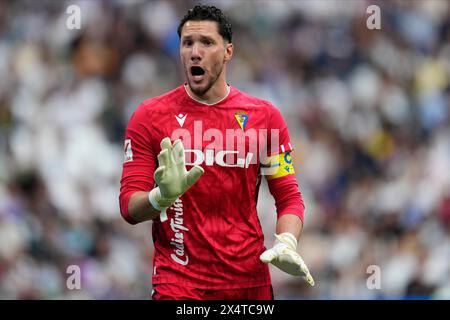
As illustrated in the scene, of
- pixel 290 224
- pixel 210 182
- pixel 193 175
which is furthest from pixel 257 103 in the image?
pixel 193 175

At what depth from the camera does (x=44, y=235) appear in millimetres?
9078

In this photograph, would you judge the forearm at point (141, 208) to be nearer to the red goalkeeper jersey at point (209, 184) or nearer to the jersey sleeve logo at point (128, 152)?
the red goalkeeper jersey at point (209, 184)

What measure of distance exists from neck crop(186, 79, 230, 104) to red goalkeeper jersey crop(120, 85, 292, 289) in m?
0.03

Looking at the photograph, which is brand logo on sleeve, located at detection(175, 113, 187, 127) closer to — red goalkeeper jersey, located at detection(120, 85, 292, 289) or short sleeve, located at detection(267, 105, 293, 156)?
red goalkeeper jersey, located at detection(120, 85, 292, 289)

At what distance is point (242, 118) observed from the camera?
5.51m

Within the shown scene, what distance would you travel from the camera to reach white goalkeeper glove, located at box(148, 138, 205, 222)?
186 inches

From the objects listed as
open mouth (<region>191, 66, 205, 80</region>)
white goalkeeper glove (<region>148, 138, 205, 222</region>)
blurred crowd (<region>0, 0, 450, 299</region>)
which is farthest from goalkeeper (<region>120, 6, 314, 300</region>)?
blurred crowd (<region>0, 0, 450, 299</region>)

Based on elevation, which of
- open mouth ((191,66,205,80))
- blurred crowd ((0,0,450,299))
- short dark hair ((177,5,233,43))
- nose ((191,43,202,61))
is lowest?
blurred crowd ((0,0,450,299))

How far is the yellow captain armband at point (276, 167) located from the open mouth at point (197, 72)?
661 mm

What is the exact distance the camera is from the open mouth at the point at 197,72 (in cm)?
543

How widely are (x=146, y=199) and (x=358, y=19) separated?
20.3 feet

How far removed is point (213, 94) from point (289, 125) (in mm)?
4483

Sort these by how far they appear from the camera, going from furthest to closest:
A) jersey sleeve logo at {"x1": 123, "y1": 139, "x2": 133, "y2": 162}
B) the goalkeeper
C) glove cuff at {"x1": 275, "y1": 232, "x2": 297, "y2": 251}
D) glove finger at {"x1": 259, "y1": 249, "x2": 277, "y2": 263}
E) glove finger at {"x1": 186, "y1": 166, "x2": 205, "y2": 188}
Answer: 1. jersey sleeve logo at {"x1": 123, "y1": 139, "x2": 133, "y2": 162}
2. the goalkeeper
3. glove cuff at {"x1": 275, "y1": 232, "x2": 297, "y2": 251}
4. glove finger at {"x1": 259, "y1": 249, "x2": 277, "y2": 263}
5. glove finger at {"x1": 186, "y1": 166, "x2": 205, "y2": 188}

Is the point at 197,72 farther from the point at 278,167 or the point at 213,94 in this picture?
the point at 278,167
